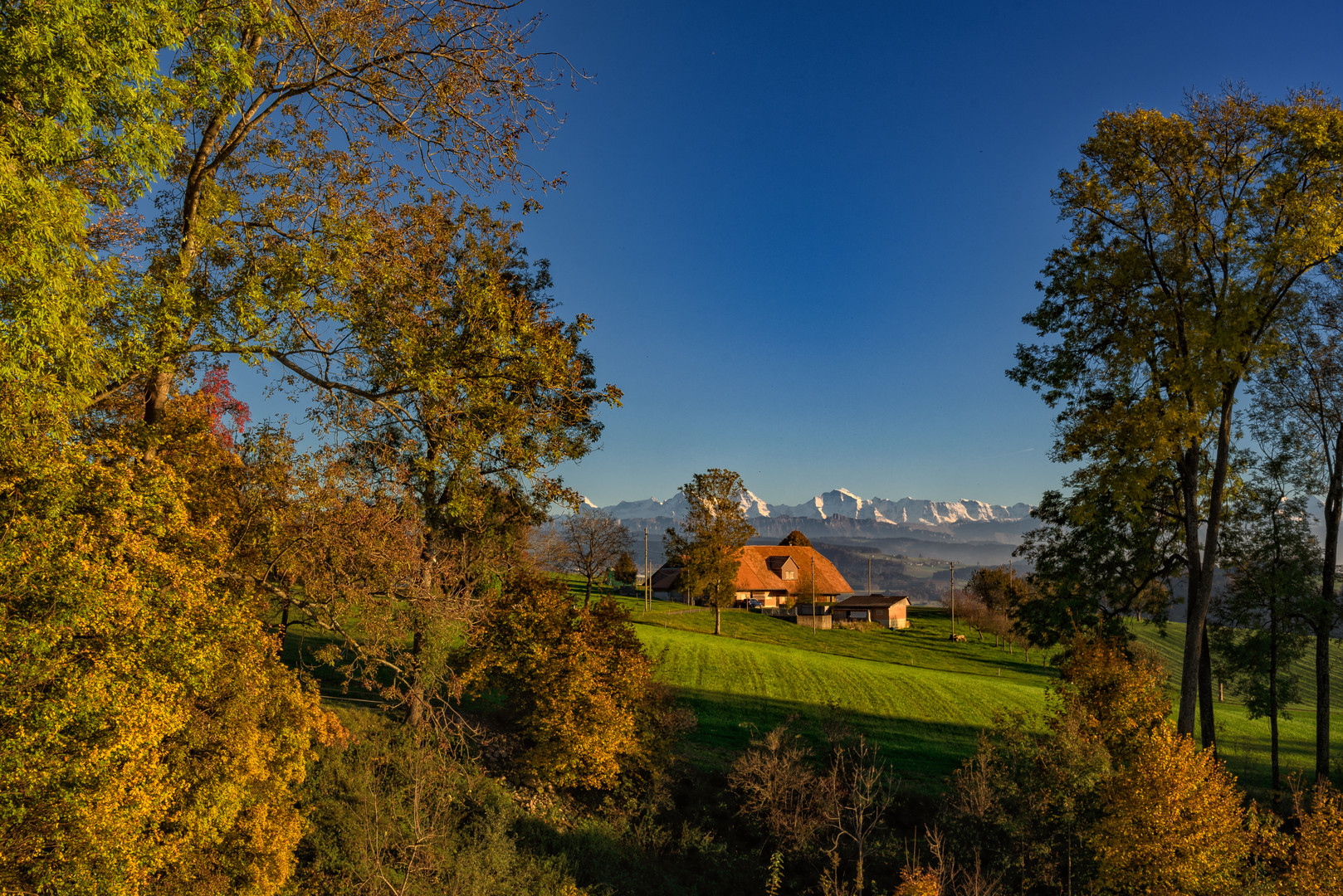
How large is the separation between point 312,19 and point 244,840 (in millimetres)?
13943

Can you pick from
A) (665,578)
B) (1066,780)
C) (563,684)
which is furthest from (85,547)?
(665,578)

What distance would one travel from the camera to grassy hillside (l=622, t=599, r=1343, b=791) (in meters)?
29.7

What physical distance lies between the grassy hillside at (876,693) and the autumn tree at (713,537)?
3.82 m

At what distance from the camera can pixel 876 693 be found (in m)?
37.4

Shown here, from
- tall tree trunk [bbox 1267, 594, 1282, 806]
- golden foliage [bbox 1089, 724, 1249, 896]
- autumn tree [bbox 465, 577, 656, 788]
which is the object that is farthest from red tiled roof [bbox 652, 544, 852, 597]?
golden foliage [bbox 1089, 724, 1249, 896]

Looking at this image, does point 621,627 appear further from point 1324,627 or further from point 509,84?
point 1324,627

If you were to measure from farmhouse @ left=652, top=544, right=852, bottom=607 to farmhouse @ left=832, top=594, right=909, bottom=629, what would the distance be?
463 cm

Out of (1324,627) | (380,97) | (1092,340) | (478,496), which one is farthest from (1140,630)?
(380,97)

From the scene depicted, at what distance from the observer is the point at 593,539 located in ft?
164

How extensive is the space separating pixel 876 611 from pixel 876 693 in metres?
36.2

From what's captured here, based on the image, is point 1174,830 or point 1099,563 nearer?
point 1174,830

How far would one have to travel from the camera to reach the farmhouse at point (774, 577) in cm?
7819

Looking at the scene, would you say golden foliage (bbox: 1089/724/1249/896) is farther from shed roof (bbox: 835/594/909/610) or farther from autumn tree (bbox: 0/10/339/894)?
shed roof (bbox: 835/594/909/610)

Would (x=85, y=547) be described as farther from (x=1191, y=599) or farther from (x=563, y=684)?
(x=1191, y=599)
